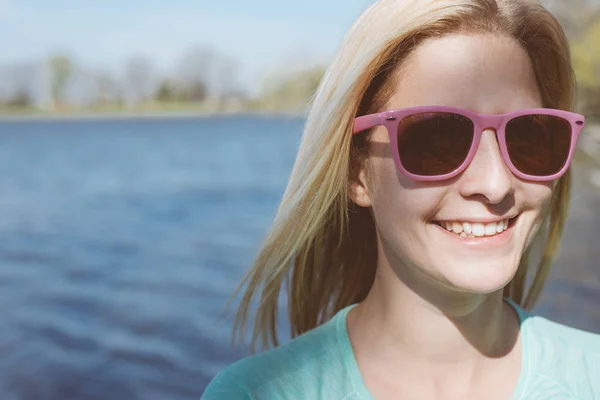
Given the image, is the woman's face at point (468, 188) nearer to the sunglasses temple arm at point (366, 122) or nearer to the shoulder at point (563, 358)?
the sunglasses temple arm at point (366, 122)

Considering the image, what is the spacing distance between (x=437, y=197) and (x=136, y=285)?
7.40m

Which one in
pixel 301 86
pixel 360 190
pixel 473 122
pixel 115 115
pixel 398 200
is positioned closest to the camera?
pixel 473 122

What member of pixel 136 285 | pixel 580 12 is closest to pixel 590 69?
pixel 580 12

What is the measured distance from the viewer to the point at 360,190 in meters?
1.83

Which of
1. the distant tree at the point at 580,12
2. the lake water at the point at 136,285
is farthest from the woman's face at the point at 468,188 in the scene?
the distant tree at the point at 580,12

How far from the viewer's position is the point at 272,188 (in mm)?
19219

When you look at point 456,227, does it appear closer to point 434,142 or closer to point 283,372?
point 434,142

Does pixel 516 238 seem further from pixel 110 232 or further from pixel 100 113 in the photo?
pixel 100 113

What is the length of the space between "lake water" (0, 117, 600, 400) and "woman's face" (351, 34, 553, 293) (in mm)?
1143

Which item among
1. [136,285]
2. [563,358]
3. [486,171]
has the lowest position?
[136,285]

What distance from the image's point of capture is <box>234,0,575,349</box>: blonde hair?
1606mm

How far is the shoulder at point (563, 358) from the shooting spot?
5.49 ft

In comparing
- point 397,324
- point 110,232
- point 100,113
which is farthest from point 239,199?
point 100,113

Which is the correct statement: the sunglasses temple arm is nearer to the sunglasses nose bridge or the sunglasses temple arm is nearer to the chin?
the sunglasses nose bridge
